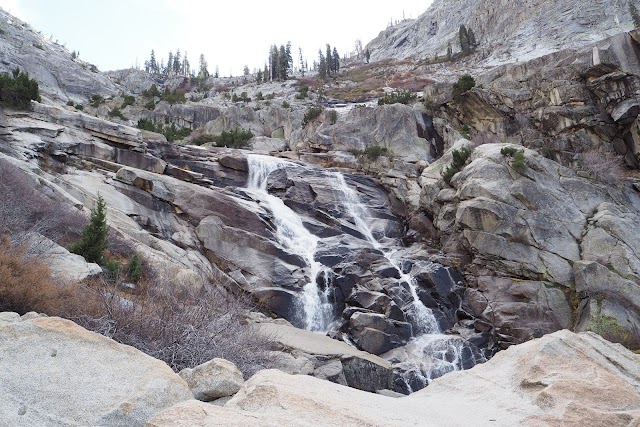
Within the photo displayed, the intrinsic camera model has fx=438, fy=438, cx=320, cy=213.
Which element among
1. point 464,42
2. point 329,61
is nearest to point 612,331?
point 464,42

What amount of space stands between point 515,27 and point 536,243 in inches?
2301

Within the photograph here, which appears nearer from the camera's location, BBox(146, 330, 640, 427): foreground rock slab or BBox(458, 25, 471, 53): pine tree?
BBox(146, 330, 640, 427): foreground rock slab

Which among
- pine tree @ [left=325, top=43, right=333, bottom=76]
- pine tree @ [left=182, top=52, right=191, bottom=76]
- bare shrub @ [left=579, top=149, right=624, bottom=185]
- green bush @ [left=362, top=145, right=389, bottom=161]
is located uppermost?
pine tree @ [left=182, top=52, right=191, bottom=76]

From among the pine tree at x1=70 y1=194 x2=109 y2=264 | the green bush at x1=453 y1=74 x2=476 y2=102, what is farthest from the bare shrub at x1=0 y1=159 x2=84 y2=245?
the green bush at x1=453 y1=74 x2=476 y2=102

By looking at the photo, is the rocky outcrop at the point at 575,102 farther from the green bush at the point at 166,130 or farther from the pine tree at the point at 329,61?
the pine tree at the point at 329,61

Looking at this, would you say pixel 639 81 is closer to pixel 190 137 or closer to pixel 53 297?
pixel 53 297

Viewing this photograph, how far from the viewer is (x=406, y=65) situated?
8150 cm

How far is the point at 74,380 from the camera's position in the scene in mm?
4922

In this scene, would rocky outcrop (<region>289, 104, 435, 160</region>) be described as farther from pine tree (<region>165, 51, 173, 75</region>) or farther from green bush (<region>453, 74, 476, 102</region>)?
pine tree (<region>165, 51, 173, 75</region>)

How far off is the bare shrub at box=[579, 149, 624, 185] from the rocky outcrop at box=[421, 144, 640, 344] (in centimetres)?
99

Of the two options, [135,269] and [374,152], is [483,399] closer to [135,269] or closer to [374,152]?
[135,269]

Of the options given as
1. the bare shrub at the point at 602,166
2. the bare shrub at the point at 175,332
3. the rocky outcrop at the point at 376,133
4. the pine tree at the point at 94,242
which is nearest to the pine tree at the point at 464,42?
the rocky outcrop at the point at 376,133

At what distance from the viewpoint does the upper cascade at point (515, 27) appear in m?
55.2

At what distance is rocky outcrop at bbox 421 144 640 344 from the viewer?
65.4ft
